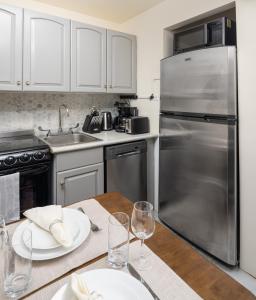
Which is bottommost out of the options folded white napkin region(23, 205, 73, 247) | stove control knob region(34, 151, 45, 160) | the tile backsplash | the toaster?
folded white napkin region(23, 205, 73, 247)

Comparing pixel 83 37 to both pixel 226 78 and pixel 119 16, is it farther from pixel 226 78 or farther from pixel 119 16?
pixel 226 78

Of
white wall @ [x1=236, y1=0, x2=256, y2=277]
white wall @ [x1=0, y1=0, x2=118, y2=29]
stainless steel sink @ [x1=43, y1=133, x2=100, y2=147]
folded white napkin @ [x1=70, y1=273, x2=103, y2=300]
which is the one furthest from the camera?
stainless steel sink @ [x1=43, y1=133, x2=100, y2=147]

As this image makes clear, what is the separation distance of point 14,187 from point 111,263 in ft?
4.12

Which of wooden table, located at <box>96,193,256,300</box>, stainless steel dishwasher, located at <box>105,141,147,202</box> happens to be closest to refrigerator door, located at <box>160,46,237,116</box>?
stainless steel dishwasher, located at <box>105,141,147,202</box>

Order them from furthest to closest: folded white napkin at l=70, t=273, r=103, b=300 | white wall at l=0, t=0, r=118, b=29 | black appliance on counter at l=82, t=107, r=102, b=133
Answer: black appliance on counter at l=82, t=107, r=102, b=133
white wall at l=0, t=0, r=118, b=29
folded white napkin at l=70, t=273, r=103, b=300

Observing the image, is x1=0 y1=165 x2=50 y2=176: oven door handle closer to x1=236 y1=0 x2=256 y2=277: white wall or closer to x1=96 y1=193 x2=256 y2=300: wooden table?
x1=96 y1=193 x2=256 y2=300: wooden table

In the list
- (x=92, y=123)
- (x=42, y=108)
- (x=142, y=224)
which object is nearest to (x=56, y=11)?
(x=42, y=108)

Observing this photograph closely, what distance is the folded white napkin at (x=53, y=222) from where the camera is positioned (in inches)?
26.8

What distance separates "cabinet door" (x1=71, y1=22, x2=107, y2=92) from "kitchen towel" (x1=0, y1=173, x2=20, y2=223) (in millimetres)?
1004

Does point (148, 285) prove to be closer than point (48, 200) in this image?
Yes

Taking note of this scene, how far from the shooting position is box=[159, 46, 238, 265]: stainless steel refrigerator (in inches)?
60.2

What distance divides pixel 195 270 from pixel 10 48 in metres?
1.97

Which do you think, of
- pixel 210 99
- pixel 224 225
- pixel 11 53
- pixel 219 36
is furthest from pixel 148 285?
pixel 11 53

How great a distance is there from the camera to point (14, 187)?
161 centimetres
